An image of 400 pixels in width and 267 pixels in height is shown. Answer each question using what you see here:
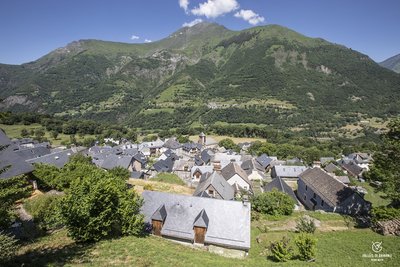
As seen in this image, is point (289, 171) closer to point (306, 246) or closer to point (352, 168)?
point (352, 168)

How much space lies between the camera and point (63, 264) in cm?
1238

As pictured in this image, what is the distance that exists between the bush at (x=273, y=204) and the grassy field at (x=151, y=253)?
949cm

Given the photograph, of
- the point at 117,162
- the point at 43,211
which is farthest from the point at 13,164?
the point at 117,162

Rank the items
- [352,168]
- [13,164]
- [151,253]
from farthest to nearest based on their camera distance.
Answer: [352,168], [13,164], [151,253]

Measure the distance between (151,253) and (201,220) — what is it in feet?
27.0

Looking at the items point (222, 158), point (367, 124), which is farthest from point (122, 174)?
point (367, 124)

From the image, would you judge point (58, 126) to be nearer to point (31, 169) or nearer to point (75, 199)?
point (31, 169)

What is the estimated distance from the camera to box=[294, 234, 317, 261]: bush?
16.8 meters

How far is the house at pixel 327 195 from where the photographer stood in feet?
129

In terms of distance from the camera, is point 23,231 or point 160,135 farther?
point 160,135

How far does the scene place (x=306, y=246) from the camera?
16859 mm

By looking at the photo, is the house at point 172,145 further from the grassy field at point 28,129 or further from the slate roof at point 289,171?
the slate roof at point 289,171

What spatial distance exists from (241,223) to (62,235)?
15094 millimetres

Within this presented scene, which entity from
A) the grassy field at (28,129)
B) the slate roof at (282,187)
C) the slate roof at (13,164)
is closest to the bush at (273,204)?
the slate roof at (282,187)
